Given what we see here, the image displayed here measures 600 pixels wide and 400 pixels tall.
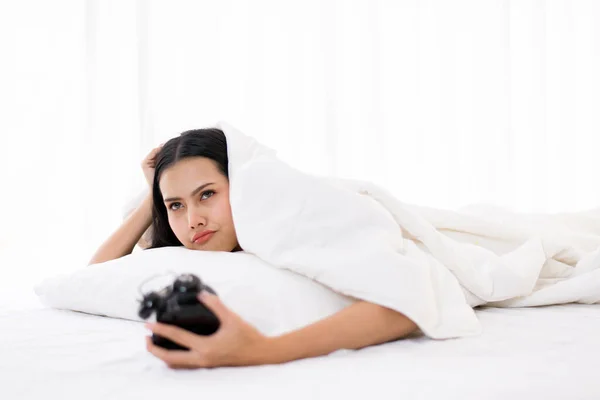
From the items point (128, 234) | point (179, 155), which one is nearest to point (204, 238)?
point (179, 155)

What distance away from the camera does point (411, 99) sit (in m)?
3.37

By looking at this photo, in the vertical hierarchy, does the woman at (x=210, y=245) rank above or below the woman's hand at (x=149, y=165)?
below

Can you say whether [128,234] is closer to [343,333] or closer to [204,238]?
[204,238]

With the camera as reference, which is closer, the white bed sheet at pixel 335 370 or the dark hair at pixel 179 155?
the white bed sheet at pixel 335 370

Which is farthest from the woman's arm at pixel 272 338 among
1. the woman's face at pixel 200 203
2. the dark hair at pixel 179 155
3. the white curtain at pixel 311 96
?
the white curtain at pixel 311 96

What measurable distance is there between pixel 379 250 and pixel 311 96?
2.32m

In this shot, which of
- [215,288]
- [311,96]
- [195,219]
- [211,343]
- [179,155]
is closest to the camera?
[211,343]

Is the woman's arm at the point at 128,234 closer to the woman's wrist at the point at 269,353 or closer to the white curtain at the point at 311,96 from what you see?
the woman's wrist at the point at 269,353

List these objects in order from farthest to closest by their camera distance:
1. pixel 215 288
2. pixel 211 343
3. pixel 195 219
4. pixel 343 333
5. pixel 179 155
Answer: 1. pixel 179 155
2. pixel 195 219
3. pixel 215 288
4. pixel 343 333
5. pixel 211 343

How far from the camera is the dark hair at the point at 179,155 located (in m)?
1.34

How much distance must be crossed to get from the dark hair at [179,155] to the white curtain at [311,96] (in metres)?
1.35

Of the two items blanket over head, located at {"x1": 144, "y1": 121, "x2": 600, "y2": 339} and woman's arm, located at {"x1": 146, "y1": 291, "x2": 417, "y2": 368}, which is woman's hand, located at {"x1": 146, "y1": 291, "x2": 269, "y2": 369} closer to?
woman's arm, located at {"x1": 146, "y1": 291, "x2": 417, "y2": 368}

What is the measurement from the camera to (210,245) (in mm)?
1258

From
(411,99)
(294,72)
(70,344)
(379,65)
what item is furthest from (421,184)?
(70,344)
